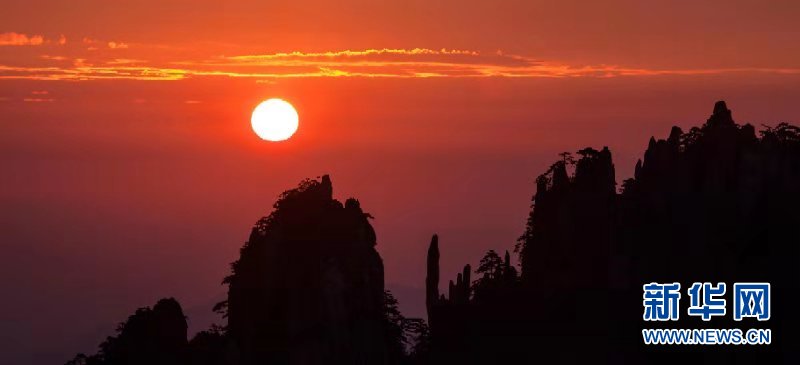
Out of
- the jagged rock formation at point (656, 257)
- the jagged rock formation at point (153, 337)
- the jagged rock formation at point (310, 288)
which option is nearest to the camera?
the jagged rock formation at point (656, 257)

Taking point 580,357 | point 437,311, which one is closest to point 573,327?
point 580,357

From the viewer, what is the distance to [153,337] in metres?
107

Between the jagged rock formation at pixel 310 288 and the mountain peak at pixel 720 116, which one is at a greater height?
the mountain peak at pixel 720 116

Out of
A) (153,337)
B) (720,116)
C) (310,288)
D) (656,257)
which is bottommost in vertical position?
(153,337)

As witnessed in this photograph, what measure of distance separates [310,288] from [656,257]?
73.9 feet

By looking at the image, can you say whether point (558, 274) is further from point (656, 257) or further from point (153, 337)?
point (153, 337)

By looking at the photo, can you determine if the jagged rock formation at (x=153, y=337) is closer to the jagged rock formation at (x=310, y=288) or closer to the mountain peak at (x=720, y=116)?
the jagged rock formation at (x=310, y=288)

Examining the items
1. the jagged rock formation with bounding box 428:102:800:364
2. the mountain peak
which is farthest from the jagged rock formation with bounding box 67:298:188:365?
the mountain peak

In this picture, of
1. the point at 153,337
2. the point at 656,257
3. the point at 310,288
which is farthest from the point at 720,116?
the point at 153,337

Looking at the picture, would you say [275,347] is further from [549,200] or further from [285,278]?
[549,200]

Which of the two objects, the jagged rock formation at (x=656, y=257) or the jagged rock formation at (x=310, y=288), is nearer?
the jagged rock formation at (x=656, y=257)

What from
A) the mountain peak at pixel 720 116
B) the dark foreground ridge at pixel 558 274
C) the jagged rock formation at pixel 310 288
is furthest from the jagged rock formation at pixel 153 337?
the mountain peak at pixel 720 116

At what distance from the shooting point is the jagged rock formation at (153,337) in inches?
4208

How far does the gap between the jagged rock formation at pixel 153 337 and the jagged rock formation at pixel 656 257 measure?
661 inches
